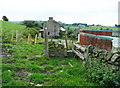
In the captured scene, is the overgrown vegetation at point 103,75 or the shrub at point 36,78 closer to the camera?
the overgrown vegetation at point 103,75

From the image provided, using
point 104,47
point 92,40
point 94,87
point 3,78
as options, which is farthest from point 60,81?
point 92,40

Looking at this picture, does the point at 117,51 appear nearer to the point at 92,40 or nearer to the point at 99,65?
the point at 99,65

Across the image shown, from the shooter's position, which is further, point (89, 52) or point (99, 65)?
point (89, 52)

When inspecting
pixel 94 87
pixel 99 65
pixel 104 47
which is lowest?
pixel 94 87

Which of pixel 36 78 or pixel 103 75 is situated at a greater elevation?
pixel 103 75

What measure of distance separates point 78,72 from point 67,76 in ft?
2.49

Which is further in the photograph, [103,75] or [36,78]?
[36,78]

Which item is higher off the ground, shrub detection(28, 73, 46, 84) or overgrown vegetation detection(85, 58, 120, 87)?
overgrown vegetation detection(85, 58, 120, 87)

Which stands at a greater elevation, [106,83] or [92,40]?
[92,40]

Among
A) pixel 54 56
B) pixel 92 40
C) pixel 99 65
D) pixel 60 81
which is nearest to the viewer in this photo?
pixel 60 81

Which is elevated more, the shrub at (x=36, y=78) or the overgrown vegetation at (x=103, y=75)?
the overgrown vegetation at (x=103, y=75)

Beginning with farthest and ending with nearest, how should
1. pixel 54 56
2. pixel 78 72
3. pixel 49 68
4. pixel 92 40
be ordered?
pixel 54 56, pixel 92 40, pixel 49 68, pixel 78 72

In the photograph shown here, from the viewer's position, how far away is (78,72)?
6.79 m

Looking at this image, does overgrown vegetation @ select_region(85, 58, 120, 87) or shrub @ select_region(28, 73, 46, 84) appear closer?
overgrown vegetation @ select_region(85, 58, 120, 87)
